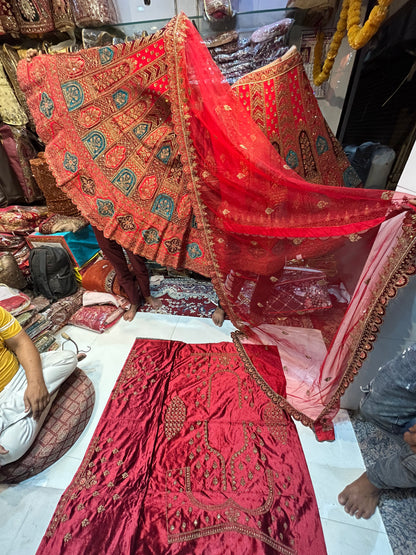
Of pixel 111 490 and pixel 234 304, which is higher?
pixel 234 304

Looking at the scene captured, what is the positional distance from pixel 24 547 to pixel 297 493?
1088 mm

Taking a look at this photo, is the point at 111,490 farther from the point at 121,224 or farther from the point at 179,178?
the point at 179,178

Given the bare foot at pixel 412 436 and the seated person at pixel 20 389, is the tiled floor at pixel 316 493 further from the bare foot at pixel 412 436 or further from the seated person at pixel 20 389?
the bare foot at pixel 412 436

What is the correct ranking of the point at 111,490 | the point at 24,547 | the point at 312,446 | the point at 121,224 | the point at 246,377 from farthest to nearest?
the point at 246,377
the point at 121,224
the point at 312,446
the point at 111,490
the point at 24,547

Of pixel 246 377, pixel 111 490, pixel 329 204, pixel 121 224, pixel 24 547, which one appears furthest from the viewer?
pixel 246 377

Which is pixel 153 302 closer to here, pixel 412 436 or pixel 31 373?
pixel 31 373

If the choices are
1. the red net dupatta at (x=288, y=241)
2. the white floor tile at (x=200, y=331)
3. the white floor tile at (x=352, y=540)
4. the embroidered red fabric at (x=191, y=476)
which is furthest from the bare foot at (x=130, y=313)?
the white floor tile at (x=352, y=540)

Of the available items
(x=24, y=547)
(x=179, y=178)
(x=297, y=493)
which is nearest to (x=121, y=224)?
(x=179, y=178)

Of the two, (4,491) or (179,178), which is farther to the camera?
(179,178)

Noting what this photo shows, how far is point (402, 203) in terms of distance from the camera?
693 mm

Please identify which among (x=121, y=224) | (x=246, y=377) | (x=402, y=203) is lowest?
(x=246, y=377)

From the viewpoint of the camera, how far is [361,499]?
0.99 metres

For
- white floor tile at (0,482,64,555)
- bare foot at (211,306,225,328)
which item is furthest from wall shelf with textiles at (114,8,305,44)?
white floor tile at (0,482,64,555)

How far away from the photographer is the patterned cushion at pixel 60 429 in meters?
1.10
